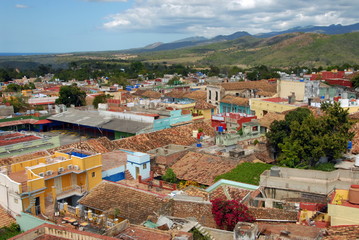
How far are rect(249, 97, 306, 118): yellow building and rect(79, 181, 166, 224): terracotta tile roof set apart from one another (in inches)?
874

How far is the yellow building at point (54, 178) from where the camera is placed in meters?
15.5

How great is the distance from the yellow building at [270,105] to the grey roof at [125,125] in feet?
39.0

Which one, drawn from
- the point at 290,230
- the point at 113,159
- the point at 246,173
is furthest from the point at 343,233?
the point at 113,159

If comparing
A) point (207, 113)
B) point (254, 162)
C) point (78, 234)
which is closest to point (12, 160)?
point (78, 234)

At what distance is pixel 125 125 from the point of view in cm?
3334

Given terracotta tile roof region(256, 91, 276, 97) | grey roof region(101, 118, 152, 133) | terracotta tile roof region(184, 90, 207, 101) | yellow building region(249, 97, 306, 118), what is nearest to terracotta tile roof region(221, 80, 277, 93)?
terracotta tile roof region(184, 90, 207, 101)

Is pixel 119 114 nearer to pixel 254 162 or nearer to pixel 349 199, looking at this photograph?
pixel 254 162

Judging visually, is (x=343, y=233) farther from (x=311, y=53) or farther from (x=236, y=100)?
(x=311, y=53)

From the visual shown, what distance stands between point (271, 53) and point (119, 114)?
11947 cm

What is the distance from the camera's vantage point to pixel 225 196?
17672mm

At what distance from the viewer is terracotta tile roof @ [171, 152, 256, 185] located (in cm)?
2188

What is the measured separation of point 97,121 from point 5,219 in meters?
20.4

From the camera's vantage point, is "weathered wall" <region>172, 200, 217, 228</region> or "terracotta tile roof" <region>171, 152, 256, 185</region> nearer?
"weathered wall" <region>172, 200, 217, 228</region>

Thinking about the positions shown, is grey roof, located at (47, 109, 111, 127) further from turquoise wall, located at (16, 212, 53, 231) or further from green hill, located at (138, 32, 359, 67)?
green hill, located at (138, 32, 359, 67)
